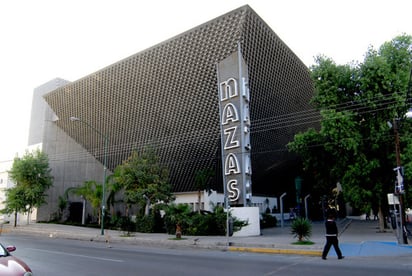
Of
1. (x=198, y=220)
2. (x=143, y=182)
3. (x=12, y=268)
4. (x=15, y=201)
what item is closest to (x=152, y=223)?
(x=143, y=182)

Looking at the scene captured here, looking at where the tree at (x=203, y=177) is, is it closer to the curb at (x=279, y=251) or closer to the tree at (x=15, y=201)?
the curb at (x=279, y=251)

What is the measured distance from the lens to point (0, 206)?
43.9m

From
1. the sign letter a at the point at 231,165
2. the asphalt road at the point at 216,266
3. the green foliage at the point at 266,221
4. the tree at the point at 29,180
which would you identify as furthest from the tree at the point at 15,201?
the green foliage at the point at 266,221

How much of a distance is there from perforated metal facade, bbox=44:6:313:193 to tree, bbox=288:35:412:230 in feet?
24.1

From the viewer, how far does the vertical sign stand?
23.9m

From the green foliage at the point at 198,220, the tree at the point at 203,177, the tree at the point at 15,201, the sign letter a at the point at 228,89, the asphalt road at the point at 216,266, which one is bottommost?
the asphalt road at the point at 216,266

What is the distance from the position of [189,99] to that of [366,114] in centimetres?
1502

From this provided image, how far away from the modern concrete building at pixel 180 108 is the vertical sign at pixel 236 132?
207 cm

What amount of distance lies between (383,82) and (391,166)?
18.9ft

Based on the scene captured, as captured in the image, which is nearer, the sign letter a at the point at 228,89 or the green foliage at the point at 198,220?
the green foliage at the point at 198,220

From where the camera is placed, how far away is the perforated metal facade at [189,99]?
27422 millimetres

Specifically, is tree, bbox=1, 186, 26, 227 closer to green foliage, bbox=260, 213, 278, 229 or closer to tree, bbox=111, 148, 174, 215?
tree, bbox=111, 148, 174, 215

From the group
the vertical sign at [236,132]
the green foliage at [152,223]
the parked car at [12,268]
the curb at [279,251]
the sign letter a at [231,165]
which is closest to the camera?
the parked car at [12,268]

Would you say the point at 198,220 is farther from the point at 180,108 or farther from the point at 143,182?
the point at 180,108
